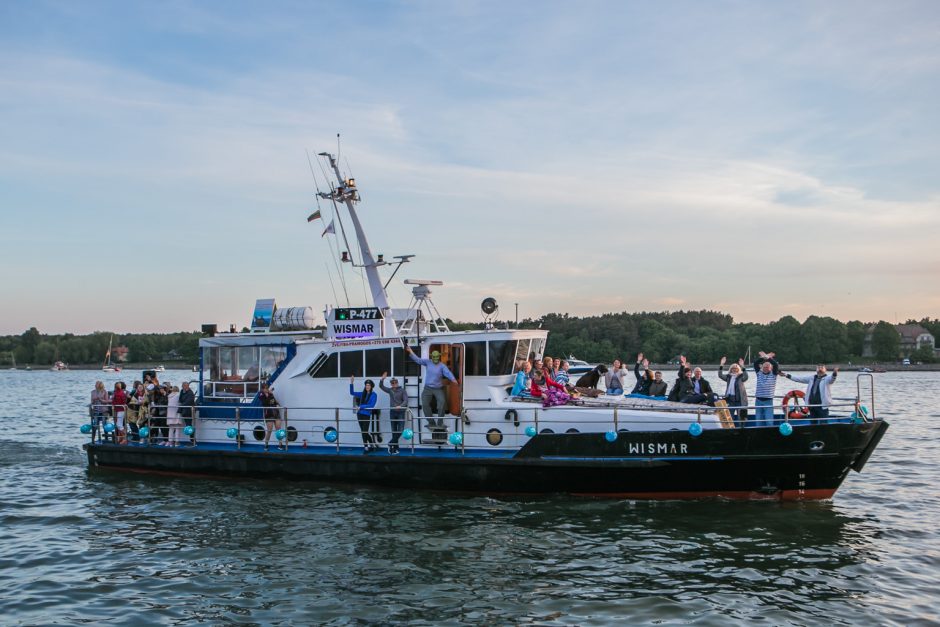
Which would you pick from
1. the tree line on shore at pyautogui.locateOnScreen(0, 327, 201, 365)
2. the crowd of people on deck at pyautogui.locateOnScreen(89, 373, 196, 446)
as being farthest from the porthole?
the tree line on shore at pyautogui.locateOnScreen(0, 327, 201, 365)

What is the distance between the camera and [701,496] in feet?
45.9

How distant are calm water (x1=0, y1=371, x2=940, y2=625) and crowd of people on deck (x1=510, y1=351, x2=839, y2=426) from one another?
73.2 inches

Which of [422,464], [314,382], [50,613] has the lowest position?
[50,613]

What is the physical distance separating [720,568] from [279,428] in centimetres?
944

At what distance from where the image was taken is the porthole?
49.2 feet

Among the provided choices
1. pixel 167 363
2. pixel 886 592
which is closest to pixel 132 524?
pixel 886 592

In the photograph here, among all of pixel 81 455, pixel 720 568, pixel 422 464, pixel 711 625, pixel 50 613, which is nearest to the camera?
pixel 711 625

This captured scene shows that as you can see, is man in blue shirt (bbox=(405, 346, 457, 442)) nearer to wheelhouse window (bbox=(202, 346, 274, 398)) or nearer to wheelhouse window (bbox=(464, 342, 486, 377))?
wheelhouse window (bbox=(464, 342, 486, 377))

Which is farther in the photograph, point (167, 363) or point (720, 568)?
point (167, 363)

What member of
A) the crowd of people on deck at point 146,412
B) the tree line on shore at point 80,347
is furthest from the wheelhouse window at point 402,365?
the tree line on shore at point 80,347

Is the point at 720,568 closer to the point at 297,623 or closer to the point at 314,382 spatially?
the point at 297,623

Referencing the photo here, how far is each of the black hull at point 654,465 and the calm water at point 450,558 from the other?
0.31m

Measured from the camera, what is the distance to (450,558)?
1112 cm

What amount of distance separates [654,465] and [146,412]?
37.6 feet
